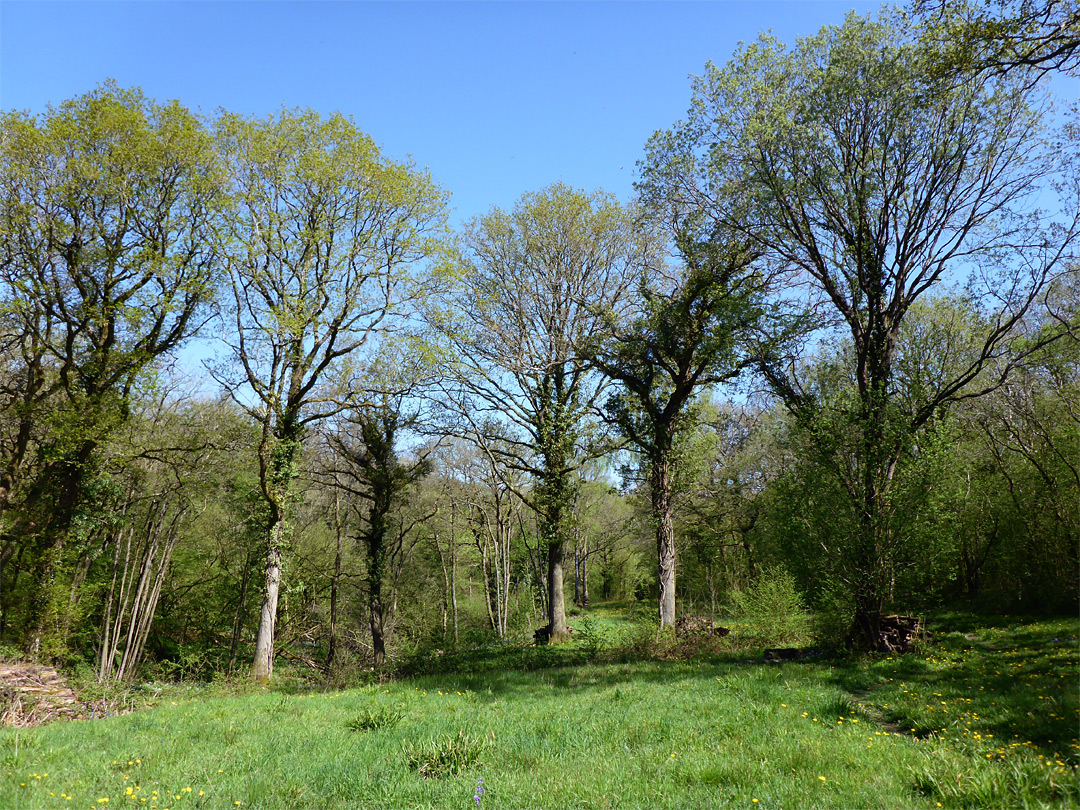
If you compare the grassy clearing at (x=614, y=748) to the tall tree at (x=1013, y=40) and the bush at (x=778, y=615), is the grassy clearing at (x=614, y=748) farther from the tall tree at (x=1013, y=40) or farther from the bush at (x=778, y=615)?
the tall tree at (x=1013, y=40)

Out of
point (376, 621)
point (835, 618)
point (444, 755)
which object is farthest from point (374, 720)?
point (376, 621)

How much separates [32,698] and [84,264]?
11074 mm

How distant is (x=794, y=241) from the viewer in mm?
13836

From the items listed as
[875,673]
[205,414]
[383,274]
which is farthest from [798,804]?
[205,414]

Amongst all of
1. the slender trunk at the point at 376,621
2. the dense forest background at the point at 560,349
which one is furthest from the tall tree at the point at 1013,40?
the slender trunk at the point at 376,621

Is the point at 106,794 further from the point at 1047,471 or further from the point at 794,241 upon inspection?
the point at 1047,471

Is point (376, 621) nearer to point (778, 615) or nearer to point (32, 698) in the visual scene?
point (32, 698)

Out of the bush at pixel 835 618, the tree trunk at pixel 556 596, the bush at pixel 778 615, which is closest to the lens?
the bush at pixel 835 618

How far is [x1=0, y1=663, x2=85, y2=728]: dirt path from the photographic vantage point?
9125mm

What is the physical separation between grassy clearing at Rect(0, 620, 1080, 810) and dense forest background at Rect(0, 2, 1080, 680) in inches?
187

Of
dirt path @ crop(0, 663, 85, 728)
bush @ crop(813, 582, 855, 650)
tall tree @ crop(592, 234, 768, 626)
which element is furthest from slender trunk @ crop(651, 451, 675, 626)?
dirt path @ crop(0, 663, 85, 728)

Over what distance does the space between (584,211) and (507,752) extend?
1691cm

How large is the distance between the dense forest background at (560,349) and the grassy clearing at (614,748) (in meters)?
4.75

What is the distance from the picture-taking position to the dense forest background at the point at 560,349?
39.9 ft
